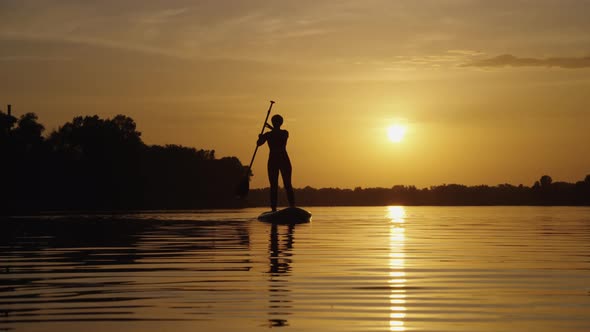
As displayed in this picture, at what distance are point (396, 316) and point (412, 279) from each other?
3266 mm

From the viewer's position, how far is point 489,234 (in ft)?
78.7

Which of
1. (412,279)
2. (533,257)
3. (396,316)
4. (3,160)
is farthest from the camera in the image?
(3,160)

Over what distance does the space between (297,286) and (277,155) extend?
76.7 ft

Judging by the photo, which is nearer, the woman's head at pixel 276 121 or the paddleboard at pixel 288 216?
the paddleboard at pixel 288 216

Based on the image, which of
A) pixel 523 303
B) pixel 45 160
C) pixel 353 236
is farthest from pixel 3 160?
pixel 523 303

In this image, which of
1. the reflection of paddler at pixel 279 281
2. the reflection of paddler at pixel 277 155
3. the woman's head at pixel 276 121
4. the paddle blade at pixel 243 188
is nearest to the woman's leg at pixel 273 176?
the reflection of paddler at pixel 277 155

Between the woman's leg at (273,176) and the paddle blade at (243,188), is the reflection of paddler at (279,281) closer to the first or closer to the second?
the woman's leg at (273,176)

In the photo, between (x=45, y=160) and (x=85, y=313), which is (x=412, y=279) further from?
(x=45, y=160)

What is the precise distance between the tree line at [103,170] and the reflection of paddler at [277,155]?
4345 centimetres

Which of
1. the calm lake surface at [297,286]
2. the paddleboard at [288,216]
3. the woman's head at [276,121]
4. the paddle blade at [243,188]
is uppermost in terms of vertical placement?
the woman's head at [276,121]

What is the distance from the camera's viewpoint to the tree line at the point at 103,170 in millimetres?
82562

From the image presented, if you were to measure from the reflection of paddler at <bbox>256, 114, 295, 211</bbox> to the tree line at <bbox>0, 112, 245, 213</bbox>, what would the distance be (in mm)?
43451

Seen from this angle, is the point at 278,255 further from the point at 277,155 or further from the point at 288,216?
the point at 277,155

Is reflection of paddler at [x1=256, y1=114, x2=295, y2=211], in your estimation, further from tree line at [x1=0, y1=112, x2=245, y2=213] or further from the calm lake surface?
tree line at [x1=0, y1=112, x2=245, y2=213]
